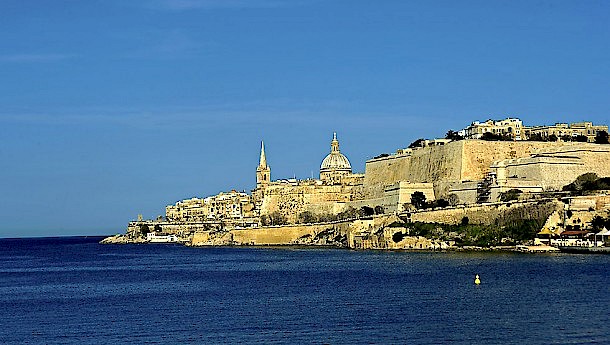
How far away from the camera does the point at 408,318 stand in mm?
22281

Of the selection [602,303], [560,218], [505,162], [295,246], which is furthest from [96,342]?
[295,246]

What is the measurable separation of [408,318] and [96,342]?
6487 millimetres

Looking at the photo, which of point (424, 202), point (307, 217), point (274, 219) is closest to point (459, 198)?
point (424, 202)

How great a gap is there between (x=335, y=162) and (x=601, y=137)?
97.3 ft

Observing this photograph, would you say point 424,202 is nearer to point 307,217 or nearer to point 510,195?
point 510,195

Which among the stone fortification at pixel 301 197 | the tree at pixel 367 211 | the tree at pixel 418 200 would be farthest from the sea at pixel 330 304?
the stone fortification at pixel 301 197

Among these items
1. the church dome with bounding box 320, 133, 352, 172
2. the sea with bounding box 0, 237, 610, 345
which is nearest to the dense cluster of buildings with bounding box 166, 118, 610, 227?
the church dome with bounding box 320, 133, 352, 172

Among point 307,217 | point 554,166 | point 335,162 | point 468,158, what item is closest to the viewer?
point 554,166

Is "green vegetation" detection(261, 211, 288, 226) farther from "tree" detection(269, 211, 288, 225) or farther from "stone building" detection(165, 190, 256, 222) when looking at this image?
"stone building" detection(165, 190, 256, 222)

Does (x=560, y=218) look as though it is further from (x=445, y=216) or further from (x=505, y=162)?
(x=505, y=162)

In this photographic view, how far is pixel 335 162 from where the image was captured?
297ft

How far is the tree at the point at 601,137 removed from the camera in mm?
64062

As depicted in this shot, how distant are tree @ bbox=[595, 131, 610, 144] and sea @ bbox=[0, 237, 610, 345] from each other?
80.1 ft

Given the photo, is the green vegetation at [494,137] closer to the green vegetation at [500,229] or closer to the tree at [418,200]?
the tree at [418,200]
